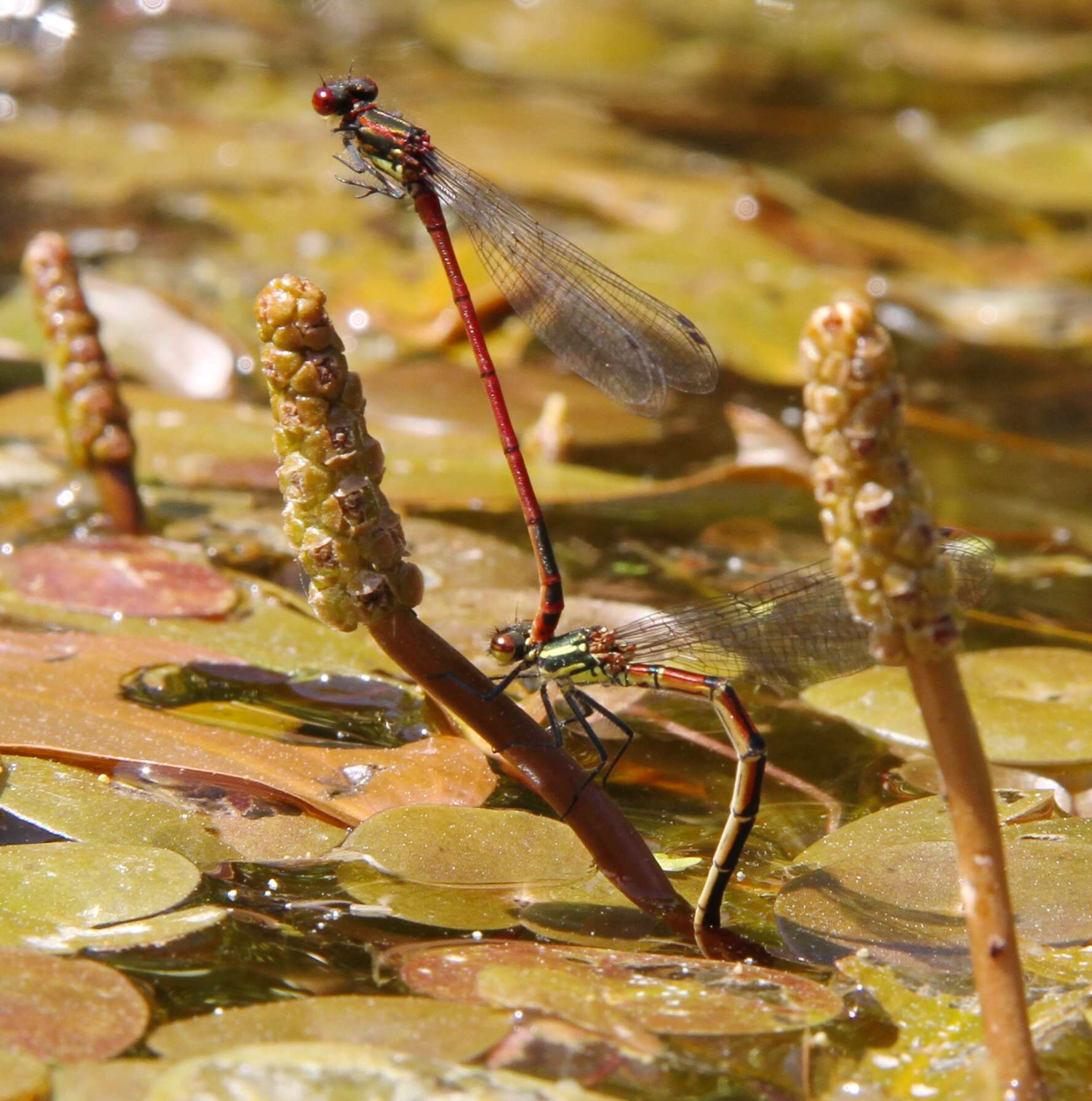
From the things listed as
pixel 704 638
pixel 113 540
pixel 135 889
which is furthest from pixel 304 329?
pixel 113 540

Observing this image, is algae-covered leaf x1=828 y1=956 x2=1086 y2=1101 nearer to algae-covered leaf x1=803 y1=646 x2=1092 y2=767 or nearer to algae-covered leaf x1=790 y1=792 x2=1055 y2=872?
algae-covered leaf x1=790 y1=792 x2=1055 y2=872

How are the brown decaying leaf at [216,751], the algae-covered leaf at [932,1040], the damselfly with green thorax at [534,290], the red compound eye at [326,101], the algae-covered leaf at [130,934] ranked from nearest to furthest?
the algae-covered leaf at [932,1040] → the algae-covered leaf at [130,934] → the brown decaying leaf at [216,751] → the damselfly with green thorax at [534,290] → the red compound eye at [326,101]

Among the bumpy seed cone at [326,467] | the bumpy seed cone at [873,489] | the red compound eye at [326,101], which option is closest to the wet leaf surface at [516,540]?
the red compound eye at [326,101]

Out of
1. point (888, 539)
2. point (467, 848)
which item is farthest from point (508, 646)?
point (888, 539)

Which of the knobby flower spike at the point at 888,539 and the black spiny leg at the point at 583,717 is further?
the black spiny leg at the point at 583,717

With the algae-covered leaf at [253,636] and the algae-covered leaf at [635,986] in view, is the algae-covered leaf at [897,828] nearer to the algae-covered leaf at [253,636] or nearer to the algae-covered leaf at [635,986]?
the algae-covered leaf at [635,986]

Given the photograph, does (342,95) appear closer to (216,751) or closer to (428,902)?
(216,751)
